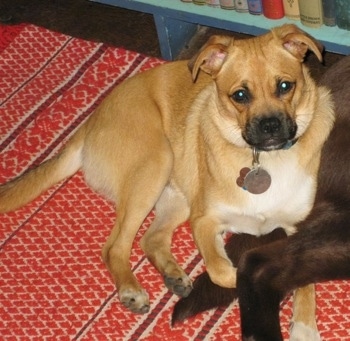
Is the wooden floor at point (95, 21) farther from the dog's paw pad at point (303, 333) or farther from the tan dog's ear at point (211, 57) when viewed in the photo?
the dog's paw pad at point (303, 333)

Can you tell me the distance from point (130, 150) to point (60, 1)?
1.42 m

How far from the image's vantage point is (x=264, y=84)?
109 inches

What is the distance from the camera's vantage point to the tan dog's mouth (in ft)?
9.00

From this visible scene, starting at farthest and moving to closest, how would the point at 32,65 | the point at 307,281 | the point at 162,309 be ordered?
the point at 32,65, the point at 162,309, the point at 307,281

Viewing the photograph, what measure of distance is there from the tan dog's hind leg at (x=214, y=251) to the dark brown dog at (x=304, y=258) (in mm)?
51

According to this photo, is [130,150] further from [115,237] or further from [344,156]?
[344,156]

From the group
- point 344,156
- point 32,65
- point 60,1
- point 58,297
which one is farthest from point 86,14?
point 344,156

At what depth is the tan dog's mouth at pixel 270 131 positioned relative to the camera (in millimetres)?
2744

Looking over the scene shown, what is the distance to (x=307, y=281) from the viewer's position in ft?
9.10

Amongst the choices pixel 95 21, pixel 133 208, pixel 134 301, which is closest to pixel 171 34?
pixel 95 21

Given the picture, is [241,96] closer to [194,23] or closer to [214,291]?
[214,291]

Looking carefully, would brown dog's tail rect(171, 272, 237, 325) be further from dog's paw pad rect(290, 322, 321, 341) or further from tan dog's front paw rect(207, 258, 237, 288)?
dog's paw pad rect(290, 322, 321, 341)

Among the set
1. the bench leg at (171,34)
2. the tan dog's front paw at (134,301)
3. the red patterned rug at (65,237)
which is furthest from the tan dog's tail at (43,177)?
the bench leg at (171,34)

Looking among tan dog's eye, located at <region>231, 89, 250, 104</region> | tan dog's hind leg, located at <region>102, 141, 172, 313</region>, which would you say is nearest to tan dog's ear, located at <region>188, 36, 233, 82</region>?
tan dog's eye, located at <region>231, 89, 250, 104</region>
